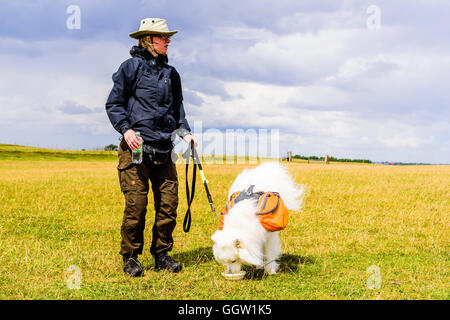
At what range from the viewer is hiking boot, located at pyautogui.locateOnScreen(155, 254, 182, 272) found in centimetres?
608

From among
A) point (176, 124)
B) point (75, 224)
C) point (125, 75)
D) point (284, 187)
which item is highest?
point (125, 75)

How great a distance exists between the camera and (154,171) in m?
5.99

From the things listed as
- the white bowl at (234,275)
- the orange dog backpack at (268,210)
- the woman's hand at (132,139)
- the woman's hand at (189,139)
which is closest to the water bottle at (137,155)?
the woman's hand at (132,139)

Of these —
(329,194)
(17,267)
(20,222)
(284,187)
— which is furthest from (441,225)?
(20,222)

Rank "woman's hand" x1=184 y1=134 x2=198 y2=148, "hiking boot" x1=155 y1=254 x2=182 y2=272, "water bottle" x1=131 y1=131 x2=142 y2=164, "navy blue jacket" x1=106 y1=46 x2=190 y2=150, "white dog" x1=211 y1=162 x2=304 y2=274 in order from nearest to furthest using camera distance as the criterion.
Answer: "white dog" x1=211 y1=162 x2=304 y2=274 → "water bottle" x1=131 y1=131 x2=142 y2=164 → "navy blue jacket" x1=106 y1=46 x2=190 y2=150 → "woman's hand" x1=184 y1=134 x2=198 y2=148 → "hiking boot" x1=155 y1=254 x2=182 y2=272

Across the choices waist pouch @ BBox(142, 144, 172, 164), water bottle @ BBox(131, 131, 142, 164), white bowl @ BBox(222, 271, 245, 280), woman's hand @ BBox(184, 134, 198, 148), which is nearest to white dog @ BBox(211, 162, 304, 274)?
white bowl @ BBox(222, 271, 245, 280)

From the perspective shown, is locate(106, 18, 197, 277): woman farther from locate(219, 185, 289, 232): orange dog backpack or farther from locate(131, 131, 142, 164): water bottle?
locate(219, 185, 289, 232): orange dog backpack

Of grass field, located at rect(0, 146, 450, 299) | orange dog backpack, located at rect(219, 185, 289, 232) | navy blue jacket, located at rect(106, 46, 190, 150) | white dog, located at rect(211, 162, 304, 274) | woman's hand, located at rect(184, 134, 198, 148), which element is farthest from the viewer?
woman's hand, located at rect(184, 134, 198, 148)

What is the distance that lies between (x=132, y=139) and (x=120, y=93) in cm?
69

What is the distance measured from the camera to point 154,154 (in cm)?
571

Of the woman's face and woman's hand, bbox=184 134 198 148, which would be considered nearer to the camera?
the woman's face

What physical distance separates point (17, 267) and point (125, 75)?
356 centimetres

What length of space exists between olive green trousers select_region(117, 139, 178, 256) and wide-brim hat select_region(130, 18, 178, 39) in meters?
1.50
